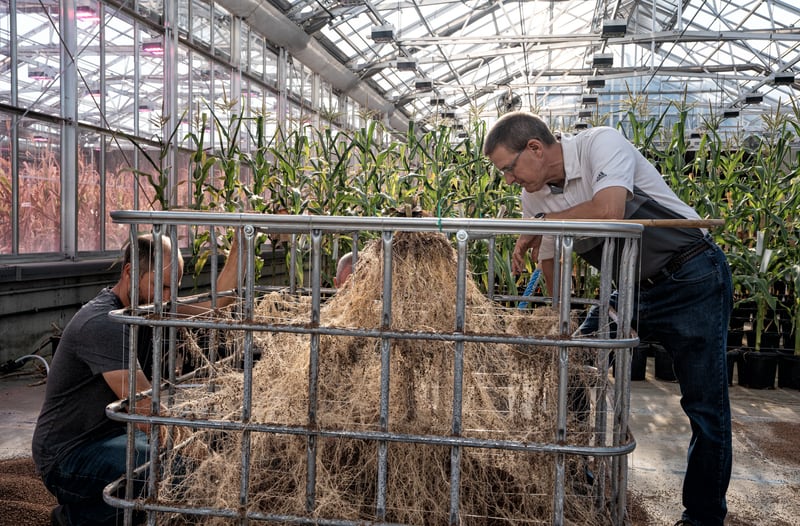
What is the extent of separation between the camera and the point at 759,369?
4098 mm

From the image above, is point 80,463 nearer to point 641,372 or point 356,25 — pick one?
point 641,372

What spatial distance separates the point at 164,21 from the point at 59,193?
2343mm

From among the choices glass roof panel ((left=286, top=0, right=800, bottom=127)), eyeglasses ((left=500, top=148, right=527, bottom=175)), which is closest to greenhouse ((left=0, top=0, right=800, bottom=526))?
eyeglasses ((left=500, top=148, right=527, bottom=175))

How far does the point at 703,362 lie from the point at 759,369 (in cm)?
269

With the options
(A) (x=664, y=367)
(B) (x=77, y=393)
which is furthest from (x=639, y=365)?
(B) (x=77, y=393)

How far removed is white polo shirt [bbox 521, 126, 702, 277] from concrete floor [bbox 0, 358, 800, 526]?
868 millimetres

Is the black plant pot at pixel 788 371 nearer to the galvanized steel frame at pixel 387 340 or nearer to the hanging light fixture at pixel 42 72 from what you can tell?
the galvanized steel frame at pixel 387 340

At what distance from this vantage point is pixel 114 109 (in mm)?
5688

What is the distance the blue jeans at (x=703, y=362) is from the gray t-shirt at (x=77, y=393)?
1.43 m

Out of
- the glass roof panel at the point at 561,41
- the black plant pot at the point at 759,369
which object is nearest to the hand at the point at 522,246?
the black plant pot at the point at 759,369

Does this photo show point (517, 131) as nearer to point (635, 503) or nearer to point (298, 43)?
point (635, 503)

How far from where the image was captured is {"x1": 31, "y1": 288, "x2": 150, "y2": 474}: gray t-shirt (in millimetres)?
1846

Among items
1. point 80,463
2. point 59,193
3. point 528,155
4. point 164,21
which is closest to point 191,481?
point 80,463

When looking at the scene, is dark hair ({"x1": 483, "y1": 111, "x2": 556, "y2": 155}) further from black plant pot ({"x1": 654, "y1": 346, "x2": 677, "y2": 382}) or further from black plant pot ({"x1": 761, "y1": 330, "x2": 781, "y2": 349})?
black plant pot ({"x1": 761, "y1": 330, "x2": 781, "y2": 349})
